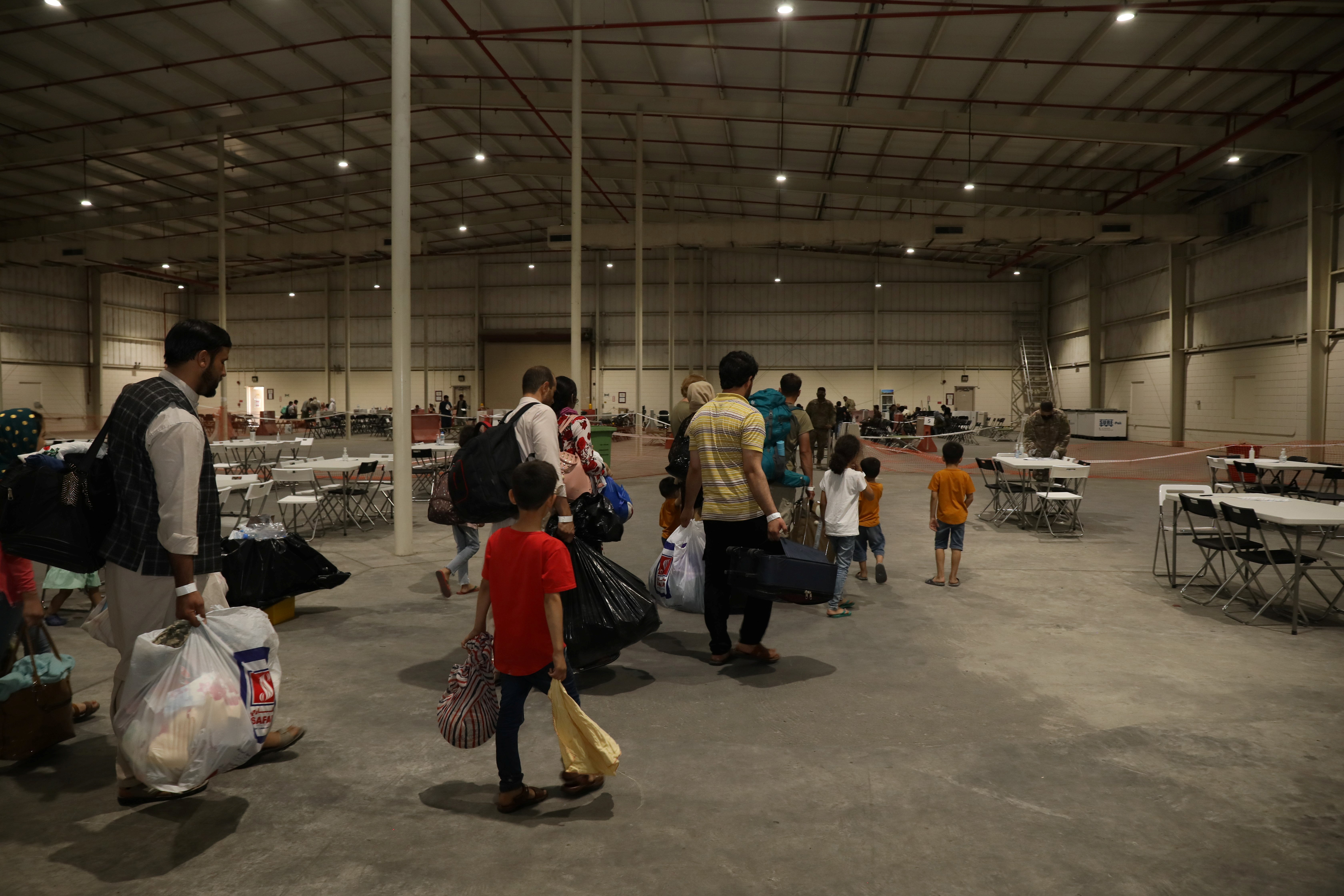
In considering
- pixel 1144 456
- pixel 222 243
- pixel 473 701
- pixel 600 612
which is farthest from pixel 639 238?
pixel 473 701

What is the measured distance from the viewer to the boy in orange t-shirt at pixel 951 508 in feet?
20.2

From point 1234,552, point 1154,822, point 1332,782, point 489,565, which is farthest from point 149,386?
point 1234,552

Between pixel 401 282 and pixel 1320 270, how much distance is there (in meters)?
18.1

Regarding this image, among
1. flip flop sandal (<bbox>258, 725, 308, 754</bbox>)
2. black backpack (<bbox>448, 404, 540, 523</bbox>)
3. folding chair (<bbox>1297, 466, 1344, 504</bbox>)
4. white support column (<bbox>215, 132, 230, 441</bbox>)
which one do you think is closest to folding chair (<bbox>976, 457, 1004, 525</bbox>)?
folding chair (<bbox>1297, 466, 1344, 504</bbox>)

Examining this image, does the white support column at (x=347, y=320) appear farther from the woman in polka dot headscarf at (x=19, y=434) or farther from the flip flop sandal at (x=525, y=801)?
the flip flop sandal at (x=525, y=801)

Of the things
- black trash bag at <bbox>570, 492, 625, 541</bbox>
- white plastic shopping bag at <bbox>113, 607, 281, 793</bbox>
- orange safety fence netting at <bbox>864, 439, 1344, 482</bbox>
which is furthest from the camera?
orange safety fence netting at <bbox>864, 439, 1344, 482</bbox>

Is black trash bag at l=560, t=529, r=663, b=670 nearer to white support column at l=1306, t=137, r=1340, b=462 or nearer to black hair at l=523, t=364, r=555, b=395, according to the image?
black hair at l=523, t=364, r=555, b=395

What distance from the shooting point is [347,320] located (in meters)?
26.9

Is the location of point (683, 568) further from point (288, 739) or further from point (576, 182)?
point (576, 182)

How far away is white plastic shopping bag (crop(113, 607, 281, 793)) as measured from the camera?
249 centimetres

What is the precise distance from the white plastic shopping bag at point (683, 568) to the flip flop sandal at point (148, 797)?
2.65 m

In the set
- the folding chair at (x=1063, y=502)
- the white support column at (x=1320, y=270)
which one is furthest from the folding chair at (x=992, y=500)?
the white support column at (x=1320, y=270)

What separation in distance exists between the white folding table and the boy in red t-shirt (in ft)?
15.7

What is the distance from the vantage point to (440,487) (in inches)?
232
